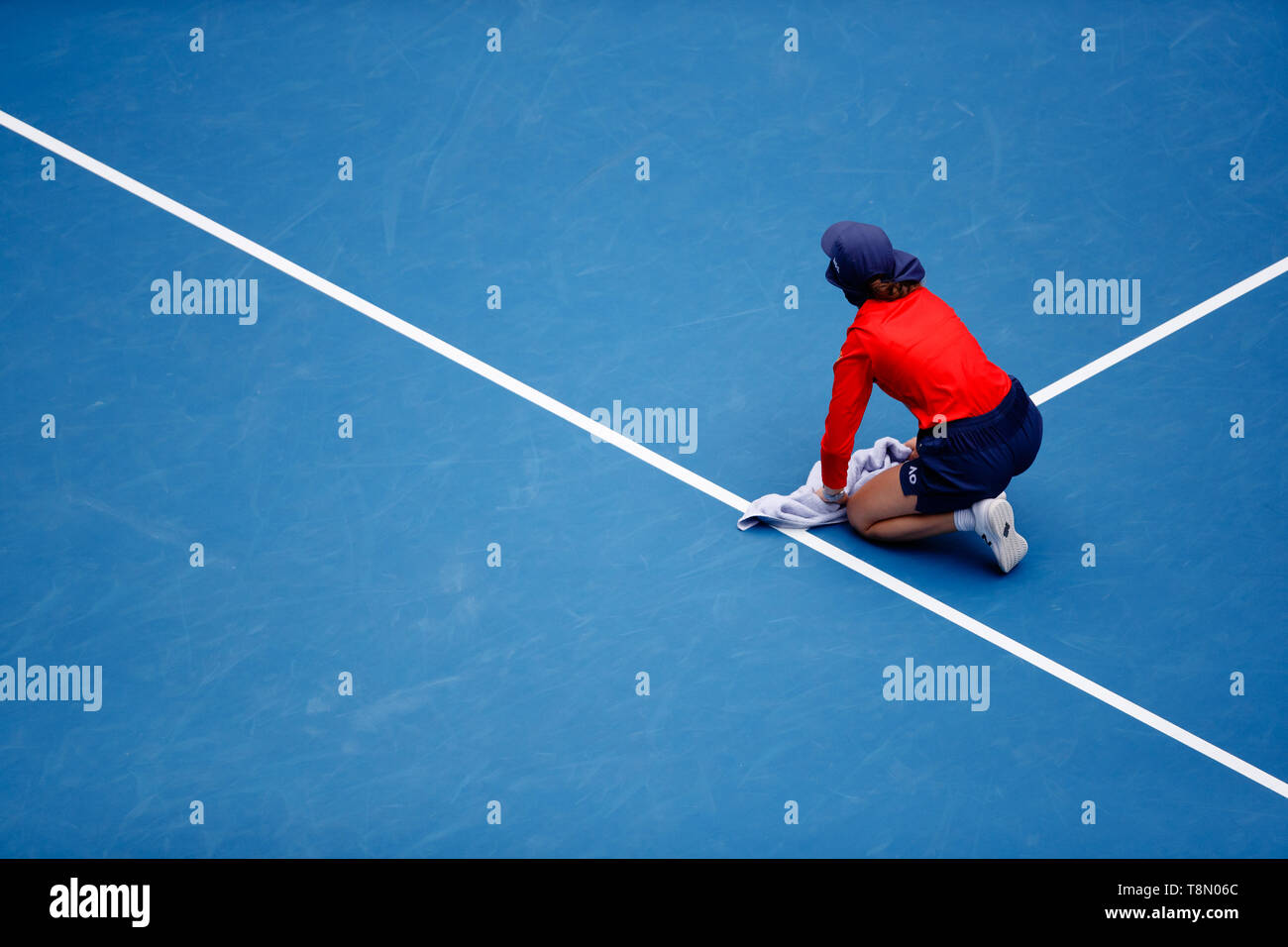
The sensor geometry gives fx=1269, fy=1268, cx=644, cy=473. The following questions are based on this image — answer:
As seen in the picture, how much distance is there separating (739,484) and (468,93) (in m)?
3.22

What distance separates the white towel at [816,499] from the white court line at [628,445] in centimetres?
9

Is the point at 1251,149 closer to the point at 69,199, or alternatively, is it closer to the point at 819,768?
the point at 819,768

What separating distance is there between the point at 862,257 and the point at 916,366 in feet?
1.75

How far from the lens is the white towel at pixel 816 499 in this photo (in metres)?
5.98

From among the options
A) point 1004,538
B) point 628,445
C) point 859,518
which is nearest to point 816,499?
point 859,518

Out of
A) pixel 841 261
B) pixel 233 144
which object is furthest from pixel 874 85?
pixel 233 144

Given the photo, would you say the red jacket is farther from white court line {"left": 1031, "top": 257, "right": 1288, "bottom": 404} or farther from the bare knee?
white court line {"left": 1031, "top": 257, "right": 1288, "bottom": 404}

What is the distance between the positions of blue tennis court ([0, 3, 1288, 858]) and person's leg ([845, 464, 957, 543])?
0.18 metres

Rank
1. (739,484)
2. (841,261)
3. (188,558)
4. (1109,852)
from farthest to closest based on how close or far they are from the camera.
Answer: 1. (739,484)
2. (188,558)
3. (841,261)
4. (1109,852)

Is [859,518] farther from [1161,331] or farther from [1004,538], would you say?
[1161,331]

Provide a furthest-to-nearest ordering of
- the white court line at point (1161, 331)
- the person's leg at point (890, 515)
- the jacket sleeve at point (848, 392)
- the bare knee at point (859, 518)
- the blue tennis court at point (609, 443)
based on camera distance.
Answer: the white court line at point (1161, 331)
the bare knee at point (859, 518)
the person's leg at point (890, 515)
the jacket sleeve at point (848, 392)
the blue tennis court at point (609, 443)

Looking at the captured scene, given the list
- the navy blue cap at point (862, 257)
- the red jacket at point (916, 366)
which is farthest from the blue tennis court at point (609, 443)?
the navy blue cap at point (862, 257)

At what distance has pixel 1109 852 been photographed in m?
4.82

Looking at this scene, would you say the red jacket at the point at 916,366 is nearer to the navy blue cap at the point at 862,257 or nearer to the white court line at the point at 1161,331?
the navy blue cap at the point at 862,257
